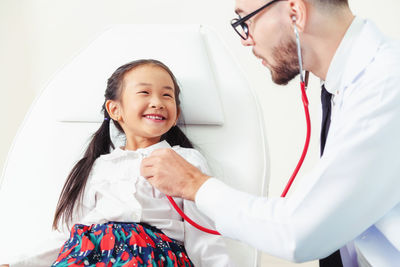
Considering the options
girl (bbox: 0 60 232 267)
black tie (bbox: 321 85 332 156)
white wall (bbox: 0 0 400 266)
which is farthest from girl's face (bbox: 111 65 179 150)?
white wall (bbox: 0 0 400 266)

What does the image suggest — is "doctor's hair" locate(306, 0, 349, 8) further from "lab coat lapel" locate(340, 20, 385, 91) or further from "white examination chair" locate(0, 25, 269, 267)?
"white examination chair" locate(0, 25, 269, 267)

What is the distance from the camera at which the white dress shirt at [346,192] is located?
78 centimetres

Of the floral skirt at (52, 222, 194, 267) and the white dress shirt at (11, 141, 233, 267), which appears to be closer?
the floral skirt at (52, 222, 194, 267)

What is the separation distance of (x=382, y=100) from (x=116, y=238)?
74 centimetres

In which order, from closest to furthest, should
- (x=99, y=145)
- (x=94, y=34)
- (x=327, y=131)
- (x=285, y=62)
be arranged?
(x=285, y=62) < (x=327, y=131) < (x=99, y=145) < (x=94, y=34)

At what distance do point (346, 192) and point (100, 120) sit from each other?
1.03 metres

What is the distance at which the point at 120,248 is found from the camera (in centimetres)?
113

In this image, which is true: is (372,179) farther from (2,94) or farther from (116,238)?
(2,94)

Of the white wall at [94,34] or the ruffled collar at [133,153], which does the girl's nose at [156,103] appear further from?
the white wall at [94,34]

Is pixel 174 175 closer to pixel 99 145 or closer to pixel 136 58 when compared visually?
pixel 99 145

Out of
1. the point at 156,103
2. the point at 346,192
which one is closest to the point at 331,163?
the point at 346,192

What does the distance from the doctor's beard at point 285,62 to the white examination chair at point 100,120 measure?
0.38 m

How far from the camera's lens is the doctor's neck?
1.00 metres

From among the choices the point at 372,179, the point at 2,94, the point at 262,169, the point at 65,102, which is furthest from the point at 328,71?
the point at 2,94
